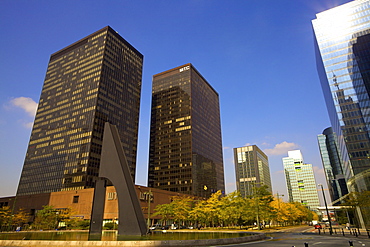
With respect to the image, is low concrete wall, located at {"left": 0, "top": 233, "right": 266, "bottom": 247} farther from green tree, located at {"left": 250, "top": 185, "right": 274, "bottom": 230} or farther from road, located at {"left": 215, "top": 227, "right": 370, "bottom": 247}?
green tree, located at {"left": 250, "top": 185, "right": 274, "bottom": 230}

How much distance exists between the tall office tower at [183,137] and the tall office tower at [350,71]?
232 ft

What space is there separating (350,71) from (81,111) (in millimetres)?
116747

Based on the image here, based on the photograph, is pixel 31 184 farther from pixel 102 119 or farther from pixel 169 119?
pixel 169 119

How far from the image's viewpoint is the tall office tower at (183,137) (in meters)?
134

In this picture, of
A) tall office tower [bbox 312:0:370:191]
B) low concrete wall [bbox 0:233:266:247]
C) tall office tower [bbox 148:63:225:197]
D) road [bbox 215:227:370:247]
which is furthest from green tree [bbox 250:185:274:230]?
tall office tower [bbox 148:63:225:197]

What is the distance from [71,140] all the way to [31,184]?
3370 cm

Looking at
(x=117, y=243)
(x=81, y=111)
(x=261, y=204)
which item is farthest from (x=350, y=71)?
(x=81, y=111)

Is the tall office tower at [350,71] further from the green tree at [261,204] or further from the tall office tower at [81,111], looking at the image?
the tall office tower at [81,111]

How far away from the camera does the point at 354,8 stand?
90062 mm

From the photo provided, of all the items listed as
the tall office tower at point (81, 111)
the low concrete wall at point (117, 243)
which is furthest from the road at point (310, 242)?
the tall office tower at point (81, 111)

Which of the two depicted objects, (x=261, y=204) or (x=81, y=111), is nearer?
(x=261, y=204)

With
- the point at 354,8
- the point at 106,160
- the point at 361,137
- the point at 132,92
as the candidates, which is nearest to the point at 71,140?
the point at 132,92

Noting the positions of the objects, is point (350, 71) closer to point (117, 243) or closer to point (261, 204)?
point (261, 204)

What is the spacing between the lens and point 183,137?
139 meters
